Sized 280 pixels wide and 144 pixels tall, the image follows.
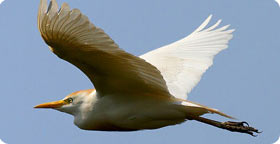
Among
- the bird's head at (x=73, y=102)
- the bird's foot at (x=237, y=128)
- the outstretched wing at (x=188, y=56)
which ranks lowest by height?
the bird's foot at (x=237, y=128)

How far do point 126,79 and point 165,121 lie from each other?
686 mm

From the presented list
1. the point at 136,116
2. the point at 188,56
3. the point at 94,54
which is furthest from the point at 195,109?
the point at 188,56

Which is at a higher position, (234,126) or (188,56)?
(188,56)

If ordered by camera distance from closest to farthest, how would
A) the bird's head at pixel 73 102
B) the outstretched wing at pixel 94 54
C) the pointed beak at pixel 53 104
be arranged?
the outstretched wing at pixel 94 54
the bird's head at pixel 73 102
the pointed beak at pixel 53 104

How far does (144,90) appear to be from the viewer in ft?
19.1

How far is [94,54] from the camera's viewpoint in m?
5.07

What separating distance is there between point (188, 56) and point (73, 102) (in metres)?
1.86

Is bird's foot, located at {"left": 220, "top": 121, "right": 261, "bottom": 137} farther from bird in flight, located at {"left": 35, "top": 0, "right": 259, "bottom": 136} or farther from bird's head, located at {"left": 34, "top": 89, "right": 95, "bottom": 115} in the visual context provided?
bird's head, located at {"left": 34, "top": 89, "right": 95, "bottom": 115}

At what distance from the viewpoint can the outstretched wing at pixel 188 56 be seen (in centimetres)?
677

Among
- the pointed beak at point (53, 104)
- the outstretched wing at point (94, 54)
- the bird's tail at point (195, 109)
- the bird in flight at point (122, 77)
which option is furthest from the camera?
the pointed beak at point (53, 104)

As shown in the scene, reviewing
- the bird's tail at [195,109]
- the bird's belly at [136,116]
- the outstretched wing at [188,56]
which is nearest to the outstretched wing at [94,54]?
the bird's belly at [136,116]

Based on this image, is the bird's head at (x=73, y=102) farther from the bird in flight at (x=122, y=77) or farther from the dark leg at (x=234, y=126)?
the dark leg at (x=234, y=126)

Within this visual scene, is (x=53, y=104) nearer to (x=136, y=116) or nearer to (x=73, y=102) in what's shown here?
(x=73, y=102)

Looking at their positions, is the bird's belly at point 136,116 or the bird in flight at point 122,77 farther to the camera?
the bird's belly at point 136,116
